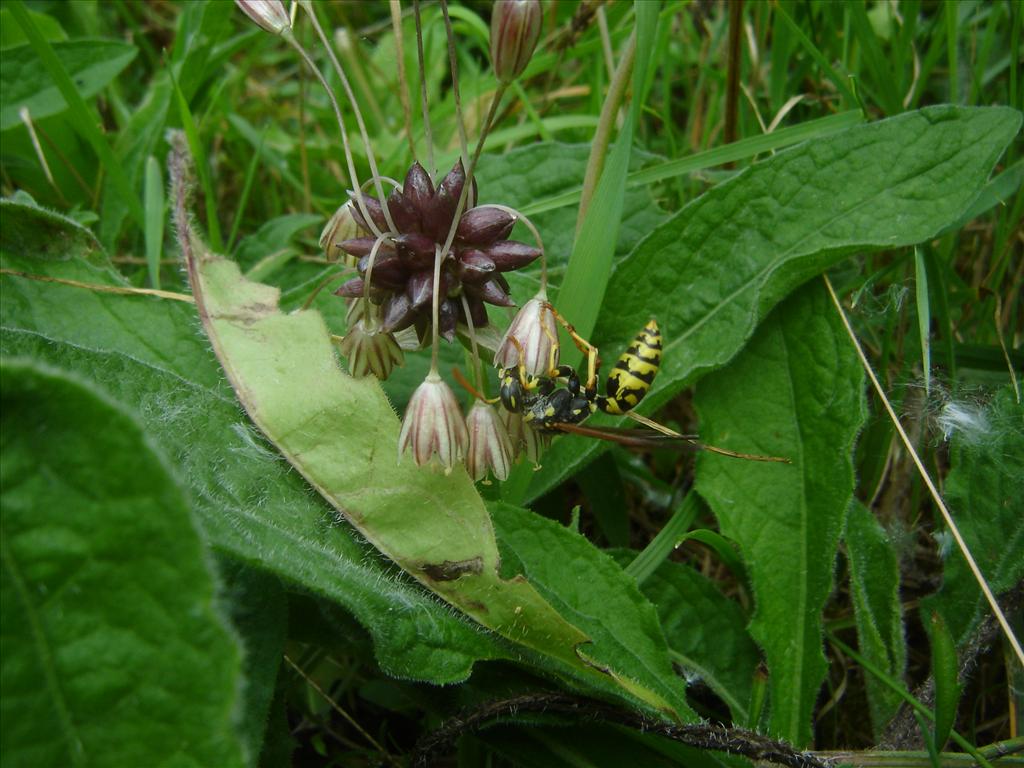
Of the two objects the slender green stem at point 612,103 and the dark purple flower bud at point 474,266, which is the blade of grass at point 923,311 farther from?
the dark purple flower bud at point 474,266

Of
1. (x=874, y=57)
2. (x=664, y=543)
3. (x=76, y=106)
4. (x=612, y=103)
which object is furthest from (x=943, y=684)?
(x=76, y=106)

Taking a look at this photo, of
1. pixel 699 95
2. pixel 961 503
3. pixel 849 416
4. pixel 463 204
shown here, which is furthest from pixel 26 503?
pixel 699 95

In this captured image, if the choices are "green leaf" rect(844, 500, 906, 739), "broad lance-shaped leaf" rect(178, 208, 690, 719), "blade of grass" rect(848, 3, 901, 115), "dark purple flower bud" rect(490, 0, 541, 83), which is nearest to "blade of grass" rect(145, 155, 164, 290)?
"broad lance-shaped leaf" rect(178, 208, 690, 719)

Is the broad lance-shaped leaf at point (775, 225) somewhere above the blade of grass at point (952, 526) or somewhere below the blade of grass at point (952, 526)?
above

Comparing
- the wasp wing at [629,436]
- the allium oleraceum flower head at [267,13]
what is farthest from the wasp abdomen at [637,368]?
the allium oleraceum flower head at [267,13]

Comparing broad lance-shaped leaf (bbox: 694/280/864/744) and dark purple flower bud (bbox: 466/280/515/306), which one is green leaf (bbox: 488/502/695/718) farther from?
dark purple flower bud (bbox: 466/280/515/306)

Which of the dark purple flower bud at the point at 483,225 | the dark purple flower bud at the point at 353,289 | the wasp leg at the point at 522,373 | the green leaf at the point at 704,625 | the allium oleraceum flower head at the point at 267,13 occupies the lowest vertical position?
the green leaf at the point at 704,625

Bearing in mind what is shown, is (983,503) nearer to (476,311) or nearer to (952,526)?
(952,526)
